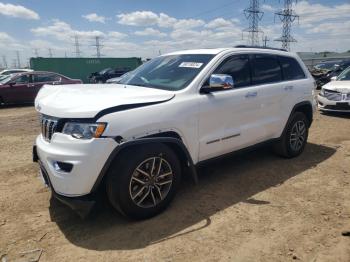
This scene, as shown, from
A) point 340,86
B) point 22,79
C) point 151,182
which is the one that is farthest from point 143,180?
point 22,79

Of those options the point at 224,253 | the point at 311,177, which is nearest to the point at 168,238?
the point at 224,253

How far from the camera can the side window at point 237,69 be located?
14.3 ft

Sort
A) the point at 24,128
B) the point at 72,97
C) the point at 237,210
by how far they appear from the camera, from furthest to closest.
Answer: the point at 24,128 → the point at 237,210 → the point at 72,97

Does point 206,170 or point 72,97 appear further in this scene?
point 206,170

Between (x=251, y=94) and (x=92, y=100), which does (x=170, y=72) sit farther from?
(x=92, y=100)

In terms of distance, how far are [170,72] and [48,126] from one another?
1706 millimetres

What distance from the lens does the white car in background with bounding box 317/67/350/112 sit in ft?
30.7

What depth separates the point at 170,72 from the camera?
4.36m

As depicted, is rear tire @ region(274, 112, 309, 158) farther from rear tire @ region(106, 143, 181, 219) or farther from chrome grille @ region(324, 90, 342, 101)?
chrome grille @ region(324, 90, 342, 101)

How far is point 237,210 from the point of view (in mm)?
3814

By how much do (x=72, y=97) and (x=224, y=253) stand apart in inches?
83.9

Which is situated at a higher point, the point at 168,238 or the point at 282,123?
the point at 282,123

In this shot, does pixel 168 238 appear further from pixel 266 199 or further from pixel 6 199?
pixel 6 199

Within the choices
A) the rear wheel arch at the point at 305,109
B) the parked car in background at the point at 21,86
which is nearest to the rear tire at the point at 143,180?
the rear wheel arch at the point at 305,109
